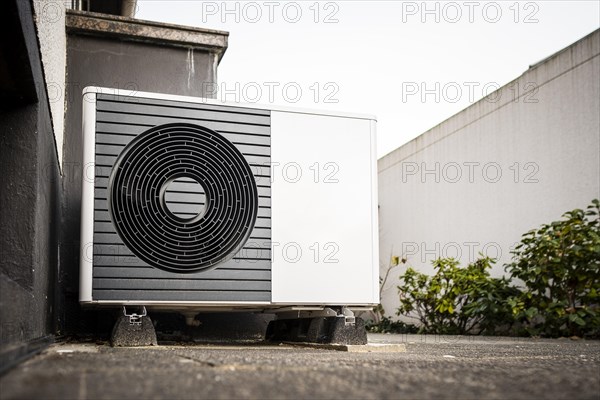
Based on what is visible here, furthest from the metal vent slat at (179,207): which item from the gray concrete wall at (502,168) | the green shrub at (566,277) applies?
the gray concrete wall at (502,168)

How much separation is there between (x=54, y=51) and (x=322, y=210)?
119 cm

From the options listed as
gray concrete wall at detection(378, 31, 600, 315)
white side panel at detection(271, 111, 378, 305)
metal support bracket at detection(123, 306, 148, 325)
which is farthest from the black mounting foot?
gray concrete wall at detection(378, 31, 600, 315)

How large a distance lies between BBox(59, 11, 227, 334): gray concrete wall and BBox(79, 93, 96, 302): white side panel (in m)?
0.68

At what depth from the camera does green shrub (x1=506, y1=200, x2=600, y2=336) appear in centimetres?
410

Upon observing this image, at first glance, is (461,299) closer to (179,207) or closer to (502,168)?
(502,168)

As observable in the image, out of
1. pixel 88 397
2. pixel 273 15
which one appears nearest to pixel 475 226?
pixel 273 15

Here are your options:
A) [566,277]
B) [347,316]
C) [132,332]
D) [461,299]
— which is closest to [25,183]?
[132,332]

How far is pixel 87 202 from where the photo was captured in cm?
217

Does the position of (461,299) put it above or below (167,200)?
below

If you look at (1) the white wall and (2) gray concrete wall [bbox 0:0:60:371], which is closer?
(2) gray concrete wall [bbox 0:0:60:371]

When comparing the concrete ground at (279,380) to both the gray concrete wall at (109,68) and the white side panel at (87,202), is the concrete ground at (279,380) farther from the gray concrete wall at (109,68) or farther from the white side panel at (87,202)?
the gray concrete wall at (109,68)

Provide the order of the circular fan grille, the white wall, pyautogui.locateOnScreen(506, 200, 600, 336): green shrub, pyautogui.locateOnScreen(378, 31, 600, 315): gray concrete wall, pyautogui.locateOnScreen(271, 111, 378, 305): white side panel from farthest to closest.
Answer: pyautogui.locateOnScreen(378, 31, 600, 315): gray concrete wall < pyautogui.locateOnScreen(506, 200, 600, 336): green shrub < pyautogui.locateOnScreen(271, 111, 378, 305): white side panel < the circular fan grille < the white wall

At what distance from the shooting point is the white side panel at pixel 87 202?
213 cm

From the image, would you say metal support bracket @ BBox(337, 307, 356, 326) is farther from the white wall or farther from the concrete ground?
the white wall
